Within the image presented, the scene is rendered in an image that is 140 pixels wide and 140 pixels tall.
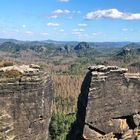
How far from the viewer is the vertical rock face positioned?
30.9 meters

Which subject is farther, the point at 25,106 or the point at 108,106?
the point at 108,106

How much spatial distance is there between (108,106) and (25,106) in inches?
463

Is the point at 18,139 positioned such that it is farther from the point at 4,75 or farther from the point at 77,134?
the point at 77,134

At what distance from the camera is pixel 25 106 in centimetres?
3241

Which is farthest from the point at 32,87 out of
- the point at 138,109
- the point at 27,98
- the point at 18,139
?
the point at 138,109

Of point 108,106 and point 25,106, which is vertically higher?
point 25,106

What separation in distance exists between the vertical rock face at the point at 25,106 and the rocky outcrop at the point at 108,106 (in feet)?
21.7

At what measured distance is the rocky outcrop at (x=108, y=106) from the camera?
3994 cm

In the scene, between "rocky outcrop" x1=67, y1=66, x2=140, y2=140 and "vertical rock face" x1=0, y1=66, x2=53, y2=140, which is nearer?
"vertical rock face" x1=0, y1=66, x2=53, y2=140

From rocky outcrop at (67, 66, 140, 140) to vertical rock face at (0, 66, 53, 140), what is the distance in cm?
661

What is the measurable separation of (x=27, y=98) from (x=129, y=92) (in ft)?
47.7

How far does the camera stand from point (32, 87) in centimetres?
3247

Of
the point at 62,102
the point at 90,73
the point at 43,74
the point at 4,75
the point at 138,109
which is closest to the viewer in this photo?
the point at 4,75

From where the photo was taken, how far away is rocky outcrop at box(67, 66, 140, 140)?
1572 inches
